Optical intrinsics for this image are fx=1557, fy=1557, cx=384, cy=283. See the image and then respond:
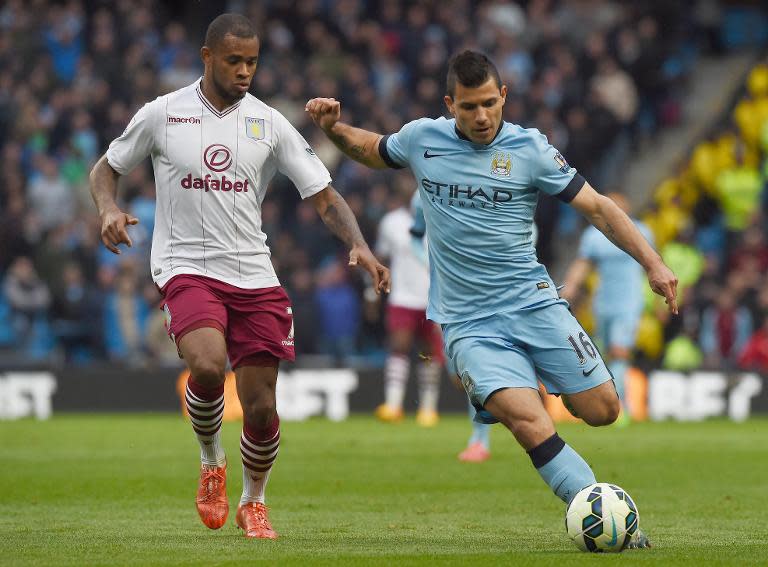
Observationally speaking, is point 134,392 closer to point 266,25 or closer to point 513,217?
point 266,25

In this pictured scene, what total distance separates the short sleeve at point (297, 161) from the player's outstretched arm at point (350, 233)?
65 millimetres

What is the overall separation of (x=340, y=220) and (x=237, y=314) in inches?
30.1

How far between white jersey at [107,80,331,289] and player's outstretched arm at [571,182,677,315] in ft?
4.80

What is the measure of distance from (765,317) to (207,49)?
541 inches

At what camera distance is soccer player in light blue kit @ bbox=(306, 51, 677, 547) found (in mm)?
8000

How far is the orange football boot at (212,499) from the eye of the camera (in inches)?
333

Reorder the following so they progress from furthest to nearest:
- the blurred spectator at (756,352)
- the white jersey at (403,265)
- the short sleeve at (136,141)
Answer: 1. the blurred spectator at (756,352)
2. the white jersey at (403,265)
3. the short sleeve at (136,141)

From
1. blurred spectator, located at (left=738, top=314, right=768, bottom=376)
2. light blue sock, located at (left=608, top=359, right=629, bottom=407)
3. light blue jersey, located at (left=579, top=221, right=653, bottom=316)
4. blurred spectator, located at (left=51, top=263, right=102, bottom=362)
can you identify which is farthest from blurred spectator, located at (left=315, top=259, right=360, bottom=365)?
blurred spectator, located at (left=738, top=314, right=768, bottom=376)

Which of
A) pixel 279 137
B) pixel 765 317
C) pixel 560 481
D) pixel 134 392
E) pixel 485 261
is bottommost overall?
pixel 134 392

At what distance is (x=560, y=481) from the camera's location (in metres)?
7.69

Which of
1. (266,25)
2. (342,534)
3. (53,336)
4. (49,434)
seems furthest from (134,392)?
(342,534)

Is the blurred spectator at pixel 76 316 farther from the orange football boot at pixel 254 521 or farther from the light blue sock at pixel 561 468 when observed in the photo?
the light blue sock at pixel 561 468

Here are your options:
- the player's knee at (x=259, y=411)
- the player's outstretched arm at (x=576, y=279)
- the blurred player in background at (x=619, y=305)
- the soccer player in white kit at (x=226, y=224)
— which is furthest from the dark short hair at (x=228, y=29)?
the blurred player in background at (x=619, y=305)

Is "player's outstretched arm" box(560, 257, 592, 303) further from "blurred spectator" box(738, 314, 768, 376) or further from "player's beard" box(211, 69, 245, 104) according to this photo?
"player's beard" box(211, 69, 245, 104)
